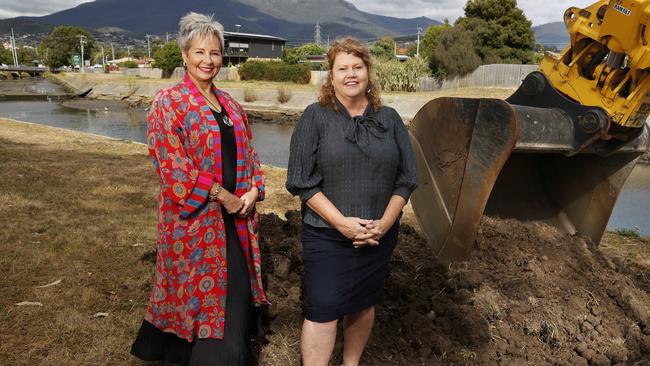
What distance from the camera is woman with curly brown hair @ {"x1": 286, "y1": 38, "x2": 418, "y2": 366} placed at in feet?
8.05

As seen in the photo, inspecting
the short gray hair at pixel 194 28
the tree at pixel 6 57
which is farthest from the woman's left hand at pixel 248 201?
the tree at pixel 6 57

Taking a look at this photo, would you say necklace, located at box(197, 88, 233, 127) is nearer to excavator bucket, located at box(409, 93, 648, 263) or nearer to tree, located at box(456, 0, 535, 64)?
excavator bucket, located at box(409, 93, 648, 263)

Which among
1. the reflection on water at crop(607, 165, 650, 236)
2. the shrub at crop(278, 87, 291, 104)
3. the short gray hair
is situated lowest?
the reflection on water at crop(607, 165, 650, 236)

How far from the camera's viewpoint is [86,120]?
25062mm

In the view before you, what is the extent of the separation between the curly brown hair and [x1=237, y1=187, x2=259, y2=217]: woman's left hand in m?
0.58

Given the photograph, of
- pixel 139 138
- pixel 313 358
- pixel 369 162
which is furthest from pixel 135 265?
pixel 139 138

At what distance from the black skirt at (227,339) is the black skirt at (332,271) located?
0.34 m

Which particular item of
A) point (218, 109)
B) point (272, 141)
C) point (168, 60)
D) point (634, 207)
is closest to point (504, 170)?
point (218, 109)

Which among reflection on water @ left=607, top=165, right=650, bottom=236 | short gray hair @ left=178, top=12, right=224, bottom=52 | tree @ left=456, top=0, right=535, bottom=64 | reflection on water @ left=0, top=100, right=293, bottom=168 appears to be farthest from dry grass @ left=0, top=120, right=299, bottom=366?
tree @ left=456, top=0, right=535, bottom=64

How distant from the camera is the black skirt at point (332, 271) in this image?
2531 millimetres

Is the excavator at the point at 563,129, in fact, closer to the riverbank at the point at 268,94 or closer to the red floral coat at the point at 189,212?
the red floral coat at the point at 189,212

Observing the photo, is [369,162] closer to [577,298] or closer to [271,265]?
[271,265]

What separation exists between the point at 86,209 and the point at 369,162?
4578 mm

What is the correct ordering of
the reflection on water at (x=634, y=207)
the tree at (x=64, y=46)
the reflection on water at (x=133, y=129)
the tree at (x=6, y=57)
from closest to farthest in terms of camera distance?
1. the reflection on water at (x=634, y=207)
2. the reflection on water at (x=133, y=129)
3. the tree at (x=64, y=46)
4. the tree at (x=6, y=57)
